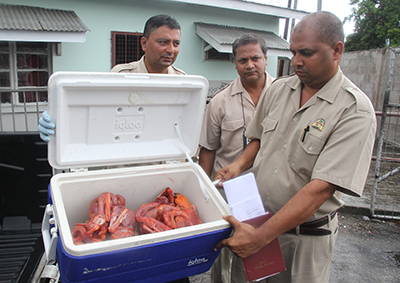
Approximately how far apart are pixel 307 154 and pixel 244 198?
39cm

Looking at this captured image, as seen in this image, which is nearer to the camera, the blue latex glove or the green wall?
the blue latex glove

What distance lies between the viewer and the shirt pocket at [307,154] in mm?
1612

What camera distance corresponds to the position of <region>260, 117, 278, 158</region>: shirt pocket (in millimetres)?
1891

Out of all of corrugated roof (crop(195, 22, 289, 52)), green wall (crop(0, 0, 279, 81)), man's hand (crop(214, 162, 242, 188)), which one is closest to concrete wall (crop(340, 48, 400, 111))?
corrugated roof (crop(195, 22, 289, 52))

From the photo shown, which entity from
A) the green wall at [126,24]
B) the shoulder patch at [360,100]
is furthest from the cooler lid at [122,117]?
the green wall at [126,24]

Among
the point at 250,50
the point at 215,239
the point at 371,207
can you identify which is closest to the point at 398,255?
the point at 371,207

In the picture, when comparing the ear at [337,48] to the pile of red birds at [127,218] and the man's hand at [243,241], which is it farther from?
the pile of red birds at [127,218]

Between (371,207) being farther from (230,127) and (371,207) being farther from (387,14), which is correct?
(387,14)

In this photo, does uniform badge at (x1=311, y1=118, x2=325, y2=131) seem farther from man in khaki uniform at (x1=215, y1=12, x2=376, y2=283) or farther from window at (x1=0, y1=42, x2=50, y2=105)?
window at (x1=0, y1=42, x2=50, y2=105)

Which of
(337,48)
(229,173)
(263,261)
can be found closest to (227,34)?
(229,173)

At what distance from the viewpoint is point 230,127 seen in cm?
265

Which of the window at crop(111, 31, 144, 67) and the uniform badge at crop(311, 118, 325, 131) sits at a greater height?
the window at crop(111, 31, 144, 67)

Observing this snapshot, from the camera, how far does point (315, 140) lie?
1.62 metres

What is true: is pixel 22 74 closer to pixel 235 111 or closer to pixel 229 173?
pixel 235 111
